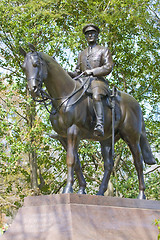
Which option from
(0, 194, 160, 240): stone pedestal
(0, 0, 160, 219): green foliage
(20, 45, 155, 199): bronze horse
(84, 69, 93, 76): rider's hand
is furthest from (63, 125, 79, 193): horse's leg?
(0, 0, 160, 219): green foliage

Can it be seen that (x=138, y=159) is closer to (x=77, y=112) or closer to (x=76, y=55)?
(x=77, y=112)

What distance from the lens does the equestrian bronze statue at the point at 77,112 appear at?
6258 millimetres

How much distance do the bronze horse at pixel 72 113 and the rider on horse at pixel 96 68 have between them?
22 cm

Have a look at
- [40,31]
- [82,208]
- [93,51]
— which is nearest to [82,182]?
[82,208]

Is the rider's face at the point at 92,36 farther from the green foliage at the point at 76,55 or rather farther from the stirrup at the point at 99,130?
the green foliage at the point at 76,55

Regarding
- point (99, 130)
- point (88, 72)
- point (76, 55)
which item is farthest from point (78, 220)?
point (76, 55)

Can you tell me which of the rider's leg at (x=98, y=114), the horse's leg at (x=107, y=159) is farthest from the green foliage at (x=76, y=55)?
the rider's leg at (x=98, y=114)

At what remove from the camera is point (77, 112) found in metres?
6.53

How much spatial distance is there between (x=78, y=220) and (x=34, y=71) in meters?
2.53

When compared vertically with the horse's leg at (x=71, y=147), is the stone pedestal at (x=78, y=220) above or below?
below

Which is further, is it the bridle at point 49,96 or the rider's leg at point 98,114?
the rider's leg at point 98,114

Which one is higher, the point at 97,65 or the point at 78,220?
the point at 97,65

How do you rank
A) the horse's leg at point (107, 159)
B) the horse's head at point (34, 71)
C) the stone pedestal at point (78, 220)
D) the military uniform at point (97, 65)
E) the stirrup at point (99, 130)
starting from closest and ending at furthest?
the stone pedestal at point (78, 220)
the horse's head at point (34, 71)
the stirrup at point (99, 130)
the military uniform at point (97, 65)
the horse's leg at point (107, 159)

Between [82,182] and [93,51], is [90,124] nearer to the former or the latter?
[82,182]
